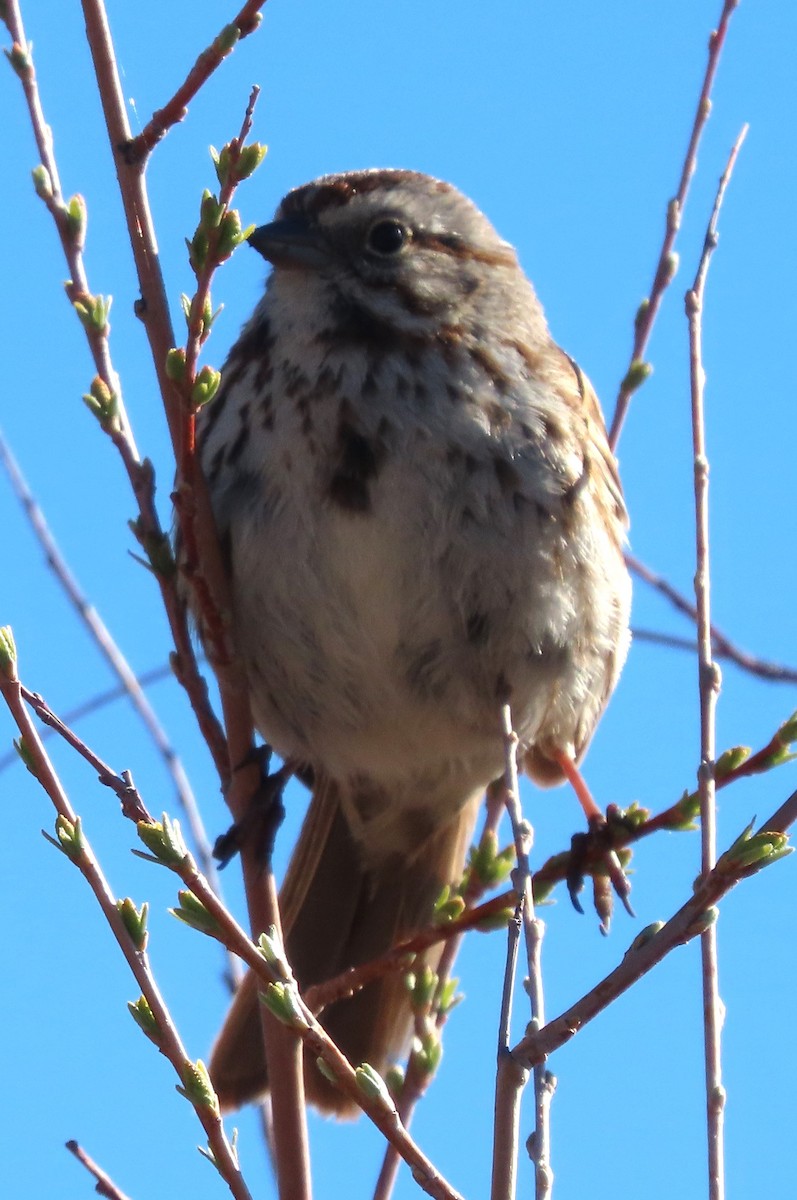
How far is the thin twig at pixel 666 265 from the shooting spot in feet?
10.1

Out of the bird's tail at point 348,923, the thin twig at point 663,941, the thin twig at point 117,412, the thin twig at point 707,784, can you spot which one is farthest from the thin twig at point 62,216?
the bird's tail at point 348,923

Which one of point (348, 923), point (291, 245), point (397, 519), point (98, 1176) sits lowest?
point (98, 1176)

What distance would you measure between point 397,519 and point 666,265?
2.37 ft

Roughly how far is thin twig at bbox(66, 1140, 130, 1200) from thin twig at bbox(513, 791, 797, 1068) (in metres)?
0.61

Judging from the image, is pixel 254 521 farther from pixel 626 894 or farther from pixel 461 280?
pixel 626 894

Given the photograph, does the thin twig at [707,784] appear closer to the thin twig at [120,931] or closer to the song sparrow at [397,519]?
the thin twig at [120,931]

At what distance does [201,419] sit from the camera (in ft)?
11.4

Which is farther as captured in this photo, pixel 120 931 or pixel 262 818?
pixel 262 818

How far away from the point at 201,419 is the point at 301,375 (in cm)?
32

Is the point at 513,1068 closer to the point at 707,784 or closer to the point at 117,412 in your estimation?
the point at 707,784

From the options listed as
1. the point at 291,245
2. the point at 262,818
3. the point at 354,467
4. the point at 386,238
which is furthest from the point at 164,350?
the point at 386,238

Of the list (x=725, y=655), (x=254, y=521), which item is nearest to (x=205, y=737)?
(x=254, y=521)

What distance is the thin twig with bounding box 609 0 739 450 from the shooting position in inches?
122

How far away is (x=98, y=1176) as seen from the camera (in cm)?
213
